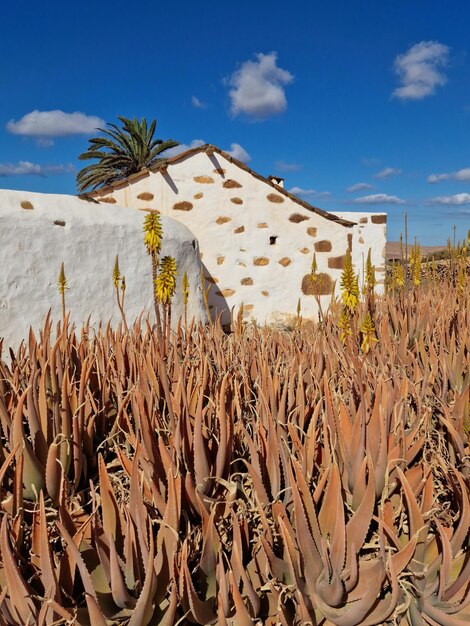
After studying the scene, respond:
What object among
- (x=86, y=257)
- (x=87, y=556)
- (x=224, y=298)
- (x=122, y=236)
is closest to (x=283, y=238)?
(x=224, y=298)

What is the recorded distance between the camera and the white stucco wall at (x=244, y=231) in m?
6.39

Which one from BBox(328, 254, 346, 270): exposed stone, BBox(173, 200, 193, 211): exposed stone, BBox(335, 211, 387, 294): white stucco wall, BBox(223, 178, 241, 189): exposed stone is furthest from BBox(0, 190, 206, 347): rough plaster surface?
BBox(335, 211, 387, 294): white stucco wall

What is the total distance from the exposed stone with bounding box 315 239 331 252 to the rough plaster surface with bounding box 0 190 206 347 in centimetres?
227

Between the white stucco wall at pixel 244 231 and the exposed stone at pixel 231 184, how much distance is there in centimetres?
1

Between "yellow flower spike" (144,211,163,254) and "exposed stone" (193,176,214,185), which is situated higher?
"exposed stone" (193,176,214,185)

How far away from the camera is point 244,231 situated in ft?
21.6

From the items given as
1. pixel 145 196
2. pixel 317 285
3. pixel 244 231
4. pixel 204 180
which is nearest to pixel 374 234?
pixel 317 285

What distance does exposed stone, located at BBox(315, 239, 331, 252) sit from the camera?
6.75 metres

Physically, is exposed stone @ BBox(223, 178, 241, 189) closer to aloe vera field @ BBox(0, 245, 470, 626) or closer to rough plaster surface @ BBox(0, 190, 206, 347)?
rough plaster surface @ BBox(0, 190, 206, 347)

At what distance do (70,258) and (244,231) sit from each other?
288 cm

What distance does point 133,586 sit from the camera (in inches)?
42.9

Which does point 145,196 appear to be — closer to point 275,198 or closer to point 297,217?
point 275,198

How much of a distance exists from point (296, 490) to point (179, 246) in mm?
4356

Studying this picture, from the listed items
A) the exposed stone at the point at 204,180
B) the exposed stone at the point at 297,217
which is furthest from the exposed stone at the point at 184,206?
the exposed stone at the point at 297,217
